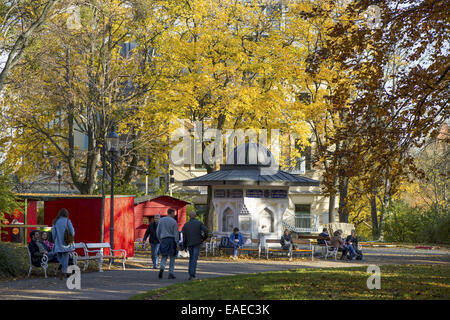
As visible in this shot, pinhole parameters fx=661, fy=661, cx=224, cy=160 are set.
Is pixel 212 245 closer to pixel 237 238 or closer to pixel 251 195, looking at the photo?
pixel 237 238

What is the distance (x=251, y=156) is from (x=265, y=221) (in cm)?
294

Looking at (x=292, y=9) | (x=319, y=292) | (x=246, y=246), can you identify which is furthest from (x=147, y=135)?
(x=319, y=292)

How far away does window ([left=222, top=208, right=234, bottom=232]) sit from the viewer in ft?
92.0

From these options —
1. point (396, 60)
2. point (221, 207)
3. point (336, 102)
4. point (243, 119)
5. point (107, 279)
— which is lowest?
point (107, 279)

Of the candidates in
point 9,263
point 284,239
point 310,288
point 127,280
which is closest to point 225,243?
point 284,239

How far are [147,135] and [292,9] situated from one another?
10138mm

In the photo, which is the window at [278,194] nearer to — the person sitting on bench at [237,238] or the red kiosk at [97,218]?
the person sitting on bench at [237,238]

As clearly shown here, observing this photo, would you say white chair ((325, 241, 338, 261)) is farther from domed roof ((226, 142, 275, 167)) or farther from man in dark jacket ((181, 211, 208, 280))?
man in dark jacket ((181, 211, 208, 280))

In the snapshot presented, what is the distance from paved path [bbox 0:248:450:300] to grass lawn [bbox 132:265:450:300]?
920 millimetres

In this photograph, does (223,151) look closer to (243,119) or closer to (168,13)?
(243,119)

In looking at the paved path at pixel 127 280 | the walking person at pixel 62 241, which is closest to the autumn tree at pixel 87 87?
the paved path at pixel 127 280

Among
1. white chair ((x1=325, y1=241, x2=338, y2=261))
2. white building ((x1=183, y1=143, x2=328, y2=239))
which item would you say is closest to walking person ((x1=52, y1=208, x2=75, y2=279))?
white building ((x1=183, y1=143, x2=328, y2=239))

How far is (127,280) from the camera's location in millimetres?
16328

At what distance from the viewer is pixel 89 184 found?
31.1 meters
